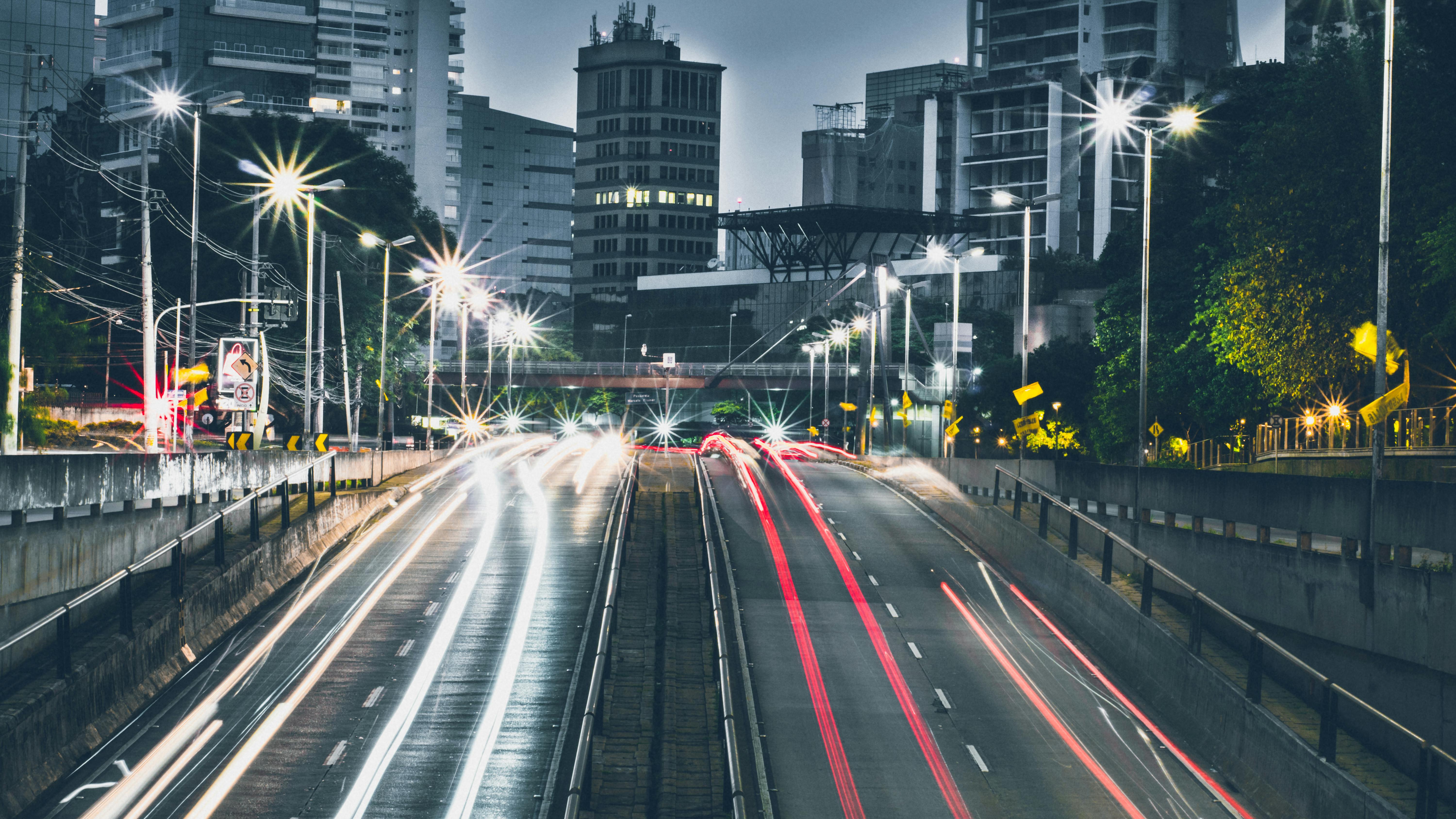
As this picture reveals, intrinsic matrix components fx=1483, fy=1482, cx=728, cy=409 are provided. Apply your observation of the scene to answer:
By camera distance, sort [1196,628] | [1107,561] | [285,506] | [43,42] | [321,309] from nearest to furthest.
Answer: [1196,628] < [1107,561] < [285,506] < [321,309] < [43,42]

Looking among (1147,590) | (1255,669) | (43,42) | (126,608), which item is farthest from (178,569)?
(43,42)

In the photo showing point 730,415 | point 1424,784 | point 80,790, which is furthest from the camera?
point 730,415

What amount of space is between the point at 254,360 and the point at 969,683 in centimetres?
2327

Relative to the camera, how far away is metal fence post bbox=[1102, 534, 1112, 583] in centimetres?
2819

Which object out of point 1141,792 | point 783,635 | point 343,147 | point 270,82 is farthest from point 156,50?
point 1141,792

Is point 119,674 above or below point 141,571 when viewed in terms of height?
below

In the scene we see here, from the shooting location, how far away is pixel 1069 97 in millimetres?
154625

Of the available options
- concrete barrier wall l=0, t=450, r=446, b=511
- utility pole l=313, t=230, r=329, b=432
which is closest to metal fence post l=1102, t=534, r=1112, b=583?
concrete barrier wall l=0, t=450, r=446, b=511

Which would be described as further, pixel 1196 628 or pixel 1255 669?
pixel 1196 628

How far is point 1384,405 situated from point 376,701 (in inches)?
637

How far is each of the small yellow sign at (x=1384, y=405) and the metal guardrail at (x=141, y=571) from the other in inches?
742

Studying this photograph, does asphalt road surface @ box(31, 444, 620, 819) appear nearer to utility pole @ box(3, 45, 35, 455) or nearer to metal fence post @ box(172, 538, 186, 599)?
metal fence post @ box(172, 538, 186, 599)

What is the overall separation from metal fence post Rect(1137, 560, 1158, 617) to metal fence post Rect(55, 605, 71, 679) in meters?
16.7

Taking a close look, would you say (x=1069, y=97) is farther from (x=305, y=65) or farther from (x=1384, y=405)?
(x=1384, y=405)
